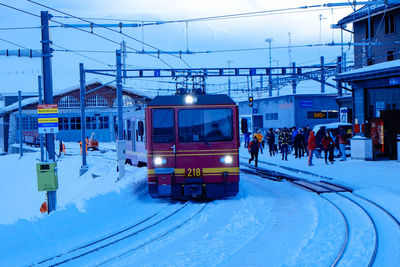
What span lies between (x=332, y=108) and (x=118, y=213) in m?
34.0

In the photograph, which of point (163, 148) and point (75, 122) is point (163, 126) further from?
point (75, 122)

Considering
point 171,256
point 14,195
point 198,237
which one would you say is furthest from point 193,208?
point 14,195

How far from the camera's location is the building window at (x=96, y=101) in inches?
2426

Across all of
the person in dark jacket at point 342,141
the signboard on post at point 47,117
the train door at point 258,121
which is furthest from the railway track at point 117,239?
the train door at point 258,121

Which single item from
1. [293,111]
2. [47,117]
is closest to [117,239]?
[47,117]

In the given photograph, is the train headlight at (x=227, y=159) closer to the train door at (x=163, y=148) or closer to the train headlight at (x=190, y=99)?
the train door at (x=163, y=148)

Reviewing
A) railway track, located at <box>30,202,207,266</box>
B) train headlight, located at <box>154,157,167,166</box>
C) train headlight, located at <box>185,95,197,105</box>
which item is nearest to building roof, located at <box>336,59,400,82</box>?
train headlight, located at <box>185,95,197,105</box>

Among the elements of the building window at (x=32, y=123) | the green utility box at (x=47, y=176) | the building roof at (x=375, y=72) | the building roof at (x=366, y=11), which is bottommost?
the green utility box at (x=47, y=176)

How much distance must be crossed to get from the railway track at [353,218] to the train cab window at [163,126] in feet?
14.3

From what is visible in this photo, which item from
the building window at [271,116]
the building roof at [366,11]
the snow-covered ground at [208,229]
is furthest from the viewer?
the building window at [271,116]

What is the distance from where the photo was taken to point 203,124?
12.5 metres

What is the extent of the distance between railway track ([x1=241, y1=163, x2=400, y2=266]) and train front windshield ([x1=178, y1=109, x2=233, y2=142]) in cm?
318

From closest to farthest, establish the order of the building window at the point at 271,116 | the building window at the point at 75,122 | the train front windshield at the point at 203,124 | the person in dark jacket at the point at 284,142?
the train front windshield at the point at 203,124 < the person in dark jacket at the point at 284,142 < the building window at the point at 271,116 < the building window at the point at 75,122

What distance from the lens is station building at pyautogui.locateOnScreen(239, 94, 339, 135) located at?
39.9 meters
